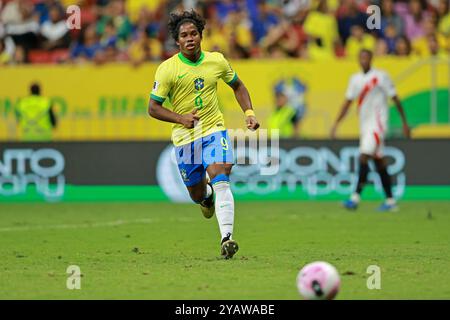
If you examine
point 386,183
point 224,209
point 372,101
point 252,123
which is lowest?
point 224,209

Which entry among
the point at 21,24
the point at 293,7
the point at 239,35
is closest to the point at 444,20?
the point at 293,7

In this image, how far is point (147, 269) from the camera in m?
10.1

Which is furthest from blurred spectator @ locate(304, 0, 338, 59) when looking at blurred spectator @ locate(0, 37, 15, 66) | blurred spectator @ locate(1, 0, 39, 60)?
blurred spectator @ locate(0, 37, 15, 66)

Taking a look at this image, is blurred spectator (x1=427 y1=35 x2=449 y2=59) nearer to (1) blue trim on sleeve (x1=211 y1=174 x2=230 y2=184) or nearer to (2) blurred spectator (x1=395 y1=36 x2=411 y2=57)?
(2) blurred spectator (x1=395 y1=36 x2=411 y2=57)

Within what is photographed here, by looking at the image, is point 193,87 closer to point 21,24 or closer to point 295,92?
point 295,92

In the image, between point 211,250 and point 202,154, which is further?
point 211,250

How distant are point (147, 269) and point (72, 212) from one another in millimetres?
7555

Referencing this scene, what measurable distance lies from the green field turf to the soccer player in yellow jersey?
0.93 metres

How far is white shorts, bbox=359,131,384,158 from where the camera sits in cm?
1727

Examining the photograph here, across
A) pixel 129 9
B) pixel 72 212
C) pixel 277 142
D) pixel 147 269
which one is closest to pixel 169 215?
pixel 72 212

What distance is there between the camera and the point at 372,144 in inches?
680

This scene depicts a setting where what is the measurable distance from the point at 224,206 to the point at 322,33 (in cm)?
1186

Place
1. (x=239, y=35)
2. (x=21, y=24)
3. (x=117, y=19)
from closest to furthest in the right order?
(x=239, y=35), (x=21, y=24), (x=117, y=19)

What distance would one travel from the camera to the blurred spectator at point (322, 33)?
2183 cm
